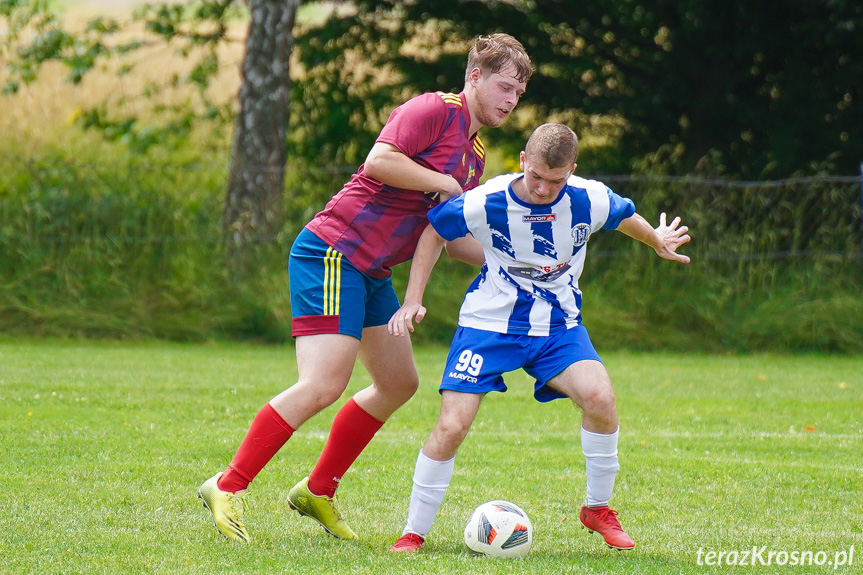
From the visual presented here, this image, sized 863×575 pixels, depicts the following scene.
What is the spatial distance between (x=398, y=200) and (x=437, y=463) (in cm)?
105

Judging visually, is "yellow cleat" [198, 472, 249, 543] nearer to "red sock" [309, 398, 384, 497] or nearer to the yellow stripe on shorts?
"red sock" [309, 398, 384, 497]

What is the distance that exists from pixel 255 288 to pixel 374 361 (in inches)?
285

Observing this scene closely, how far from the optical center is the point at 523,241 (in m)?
4.04

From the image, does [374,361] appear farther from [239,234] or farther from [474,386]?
[239,234]

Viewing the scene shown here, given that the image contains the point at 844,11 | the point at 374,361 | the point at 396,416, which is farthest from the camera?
the point at 844,11

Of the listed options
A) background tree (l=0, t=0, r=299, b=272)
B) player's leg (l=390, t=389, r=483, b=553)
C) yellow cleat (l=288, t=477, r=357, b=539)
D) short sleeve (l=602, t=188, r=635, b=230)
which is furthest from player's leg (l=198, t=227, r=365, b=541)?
background tree (l=0, t=0, r=299, b=272)

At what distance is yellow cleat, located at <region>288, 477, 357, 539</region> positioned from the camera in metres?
4.22

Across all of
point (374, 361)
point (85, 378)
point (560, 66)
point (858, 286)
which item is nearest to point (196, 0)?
point (560, 66)

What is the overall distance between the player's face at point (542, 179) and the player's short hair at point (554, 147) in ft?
0.07

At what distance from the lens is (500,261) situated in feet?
13.5

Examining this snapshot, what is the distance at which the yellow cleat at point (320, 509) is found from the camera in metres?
4.22

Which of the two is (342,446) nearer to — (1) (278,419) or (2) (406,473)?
(1) (278,419)

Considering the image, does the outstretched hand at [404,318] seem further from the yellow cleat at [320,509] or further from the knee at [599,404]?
the yellow cleat at [320,509]

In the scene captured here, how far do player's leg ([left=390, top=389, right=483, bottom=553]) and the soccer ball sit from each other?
0.17m
